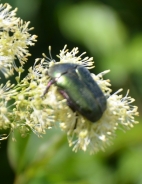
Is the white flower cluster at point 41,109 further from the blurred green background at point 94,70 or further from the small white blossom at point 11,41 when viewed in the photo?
the blurred green background at point 94,70

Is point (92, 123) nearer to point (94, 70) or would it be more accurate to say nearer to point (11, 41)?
point (11, 41)

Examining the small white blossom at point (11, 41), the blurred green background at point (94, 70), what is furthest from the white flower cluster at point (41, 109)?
the blurred green background at point (94, 70)

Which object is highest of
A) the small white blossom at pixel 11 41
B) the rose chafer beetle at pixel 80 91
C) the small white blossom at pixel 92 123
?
the small white blossom at pixel 11 41

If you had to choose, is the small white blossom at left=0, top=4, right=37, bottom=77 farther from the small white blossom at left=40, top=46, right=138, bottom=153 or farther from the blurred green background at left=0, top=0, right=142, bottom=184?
the blurred green background at left=0, top=0, right=142, bottom=184

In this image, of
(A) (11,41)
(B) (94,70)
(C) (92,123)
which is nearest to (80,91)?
(C) (92,123)

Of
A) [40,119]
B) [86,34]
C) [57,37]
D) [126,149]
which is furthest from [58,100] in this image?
[57,37]

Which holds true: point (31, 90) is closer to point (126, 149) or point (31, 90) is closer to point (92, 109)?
point (92, 109)

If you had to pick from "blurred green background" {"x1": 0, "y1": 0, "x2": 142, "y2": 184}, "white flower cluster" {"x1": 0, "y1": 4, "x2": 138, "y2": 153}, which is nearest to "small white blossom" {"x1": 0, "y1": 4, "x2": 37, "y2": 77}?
"white flower cluster" {"x1": 0, "y1": 4, "x2": 138, "y2": 153}
